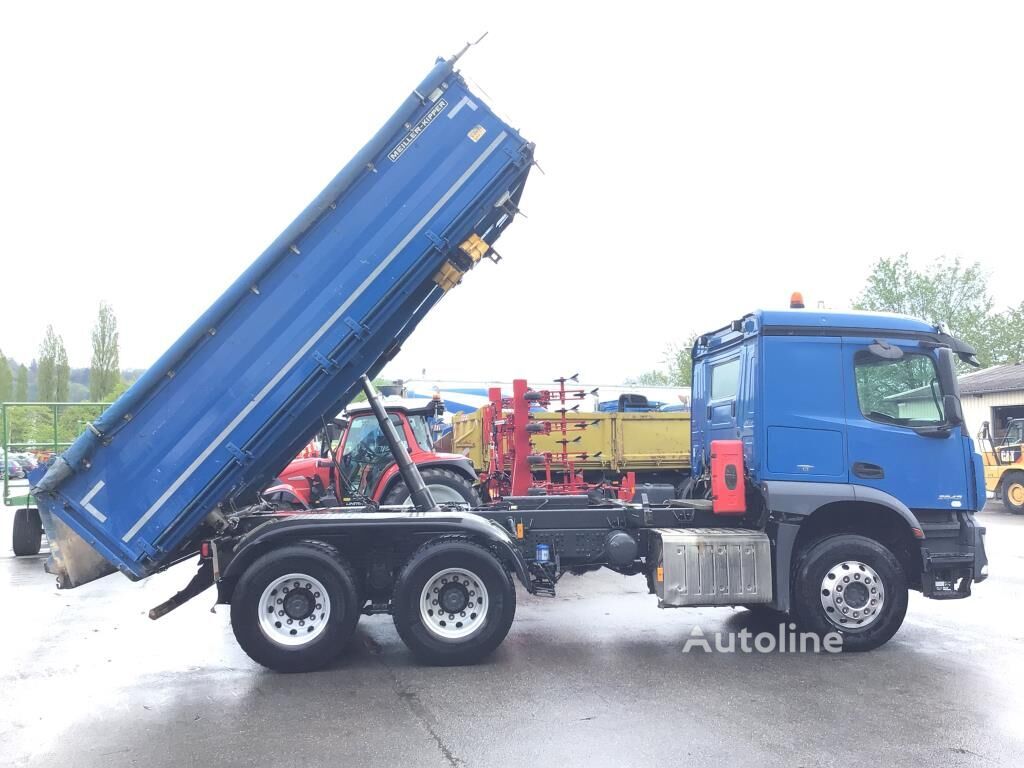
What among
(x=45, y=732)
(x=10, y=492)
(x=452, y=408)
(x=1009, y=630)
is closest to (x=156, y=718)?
(x=45, y=732)

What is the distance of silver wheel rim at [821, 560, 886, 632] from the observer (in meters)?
7.06

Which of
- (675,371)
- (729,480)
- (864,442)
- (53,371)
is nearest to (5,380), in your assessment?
(53,371)

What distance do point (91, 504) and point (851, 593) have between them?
20.6 feet

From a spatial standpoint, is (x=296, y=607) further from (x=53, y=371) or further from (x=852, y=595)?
(x=53, y=371)

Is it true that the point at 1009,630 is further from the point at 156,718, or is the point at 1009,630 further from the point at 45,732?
the point at 45,732

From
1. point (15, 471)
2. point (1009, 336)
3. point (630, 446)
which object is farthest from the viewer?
point (1009, 336)

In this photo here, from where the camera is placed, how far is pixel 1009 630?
7969 mm

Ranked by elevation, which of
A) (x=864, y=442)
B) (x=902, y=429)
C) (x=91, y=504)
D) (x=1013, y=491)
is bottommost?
(x=1013, y=491)

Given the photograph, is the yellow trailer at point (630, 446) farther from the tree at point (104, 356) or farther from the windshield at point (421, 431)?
the tree at point (104, 356)

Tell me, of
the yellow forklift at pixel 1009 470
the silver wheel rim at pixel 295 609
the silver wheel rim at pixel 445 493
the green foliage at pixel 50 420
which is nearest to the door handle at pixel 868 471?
the silver wheel rim at pixel 295 609

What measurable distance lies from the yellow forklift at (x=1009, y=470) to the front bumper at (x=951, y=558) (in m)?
15.9

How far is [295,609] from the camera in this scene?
6.57 meters

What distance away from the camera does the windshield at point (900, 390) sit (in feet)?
24.2

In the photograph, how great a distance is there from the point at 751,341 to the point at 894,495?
1859mm
